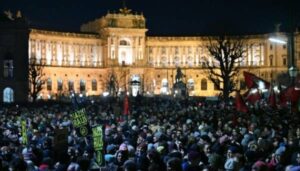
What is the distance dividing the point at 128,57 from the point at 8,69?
8751 centimetres

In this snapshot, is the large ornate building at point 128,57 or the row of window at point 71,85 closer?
the row of window at point 71,85

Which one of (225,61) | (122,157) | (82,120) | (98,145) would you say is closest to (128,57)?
(225,61)

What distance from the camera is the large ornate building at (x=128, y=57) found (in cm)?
16100

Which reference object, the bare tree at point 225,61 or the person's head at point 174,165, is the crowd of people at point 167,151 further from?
the bare tree at point 225,61

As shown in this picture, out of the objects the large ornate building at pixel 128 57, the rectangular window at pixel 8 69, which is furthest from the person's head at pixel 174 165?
the large ornate building at pixel 128 57

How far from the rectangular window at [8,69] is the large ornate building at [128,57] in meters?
65.4

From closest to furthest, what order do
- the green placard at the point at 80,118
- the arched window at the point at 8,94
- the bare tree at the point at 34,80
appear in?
the green placard at the point at 80,118 → the arched window at the point at 8,94 → the bare tree at the point at 34,80

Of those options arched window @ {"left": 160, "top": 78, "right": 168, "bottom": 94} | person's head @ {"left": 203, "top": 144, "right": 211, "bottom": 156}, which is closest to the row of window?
arched window @ {"left": 160, "top": 78, "right": 168, "bottom": 94}

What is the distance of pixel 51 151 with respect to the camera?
65.7ft

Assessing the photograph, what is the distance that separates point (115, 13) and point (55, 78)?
25.8 meters

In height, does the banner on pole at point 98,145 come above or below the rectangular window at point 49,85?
below

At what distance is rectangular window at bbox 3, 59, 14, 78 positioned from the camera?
285 feet

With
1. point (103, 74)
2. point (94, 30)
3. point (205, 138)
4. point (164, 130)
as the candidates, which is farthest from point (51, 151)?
point (94, 30)

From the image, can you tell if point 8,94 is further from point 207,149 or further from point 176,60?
point 176,60
